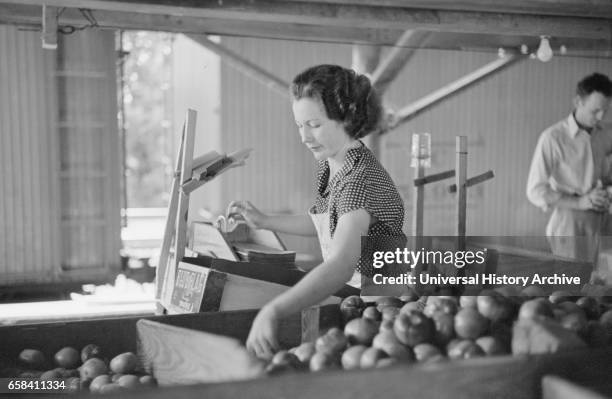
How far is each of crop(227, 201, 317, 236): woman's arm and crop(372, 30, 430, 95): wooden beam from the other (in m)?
2.16

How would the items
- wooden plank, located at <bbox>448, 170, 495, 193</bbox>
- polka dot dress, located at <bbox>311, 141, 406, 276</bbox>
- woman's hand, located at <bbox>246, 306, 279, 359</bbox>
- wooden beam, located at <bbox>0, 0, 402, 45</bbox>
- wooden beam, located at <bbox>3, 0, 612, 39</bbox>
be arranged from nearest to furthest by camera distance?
woman's hand, located at <bbox>246, 306, 279, 359</bbox>
polka dot dress, located at <bbox>311, 141, 406, 276</bbox>
wooden plank, located at <bbox>448, 170, 495, 193</bbox>
wooden beam, located at <bbox>3, 0, 612, 39</bbox>
wooden beam, located at <bbox>0, 0, 402, 45</bbox>

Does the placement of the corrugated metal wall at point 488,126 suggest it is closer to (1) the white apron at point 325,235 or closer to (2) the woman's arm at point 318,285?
(1) the white apron at point 325,235

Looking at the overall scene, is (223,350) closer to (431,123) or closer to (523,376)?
(523,376)

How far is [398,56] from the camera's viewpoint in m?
5.08

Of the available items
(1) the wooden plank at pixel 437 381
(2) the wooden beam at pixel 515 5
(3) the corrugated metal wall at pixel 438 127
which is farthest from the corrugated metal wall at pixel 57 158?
(1) the wooden plank at pixel 437 381

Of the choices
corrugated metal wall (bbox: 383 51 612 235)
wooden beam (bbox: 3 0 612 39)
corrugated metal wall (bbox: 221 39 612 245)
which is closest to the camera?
wooden beam (bbox: 3 0 612 39)

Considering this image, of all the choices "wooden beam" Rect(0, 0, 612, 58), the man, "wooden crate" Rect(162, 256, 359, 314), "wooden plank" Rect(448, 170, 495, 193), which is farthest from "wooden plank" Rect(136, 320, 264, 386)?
the man

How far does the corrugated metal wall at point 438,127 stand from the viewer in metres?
7.84

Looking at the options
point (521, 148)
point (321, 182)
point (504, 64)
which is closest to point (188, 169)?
point (321, 182)

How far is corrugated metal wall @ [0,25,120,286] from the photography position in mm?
6629

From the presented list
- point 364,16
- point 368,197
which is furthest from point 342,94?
point 364,16

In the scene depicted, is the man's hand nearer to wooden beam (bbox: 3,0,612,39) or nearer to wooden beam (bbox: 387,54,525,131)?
wooden beam (bbox: 3,0,612,39)

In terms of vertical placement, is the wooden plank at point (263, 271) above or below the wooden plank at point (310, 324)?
above

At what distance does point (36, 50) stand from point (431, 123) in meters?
4.90
